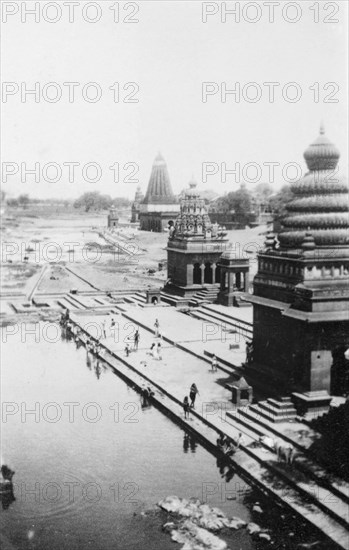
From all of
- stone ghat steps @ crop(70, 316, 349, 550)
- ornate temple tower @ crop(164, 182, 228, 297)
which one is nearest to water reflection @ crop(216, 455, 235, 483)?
stone ghat steps @ crop(70, 316, 349, 550)

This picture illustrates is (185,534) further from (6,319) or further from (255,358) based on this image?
(6,319)

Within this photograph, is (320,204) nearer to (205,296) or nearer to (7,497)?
(7,497)

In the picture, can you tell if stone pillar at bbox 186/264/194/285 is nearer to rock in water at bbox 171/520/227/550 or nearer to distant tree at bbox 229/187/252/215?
rock in water at bbox 171/520/227/550

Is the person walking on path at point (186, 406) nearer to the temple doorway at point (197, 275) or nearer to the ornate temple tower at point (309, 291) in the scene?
the ornate temple tower at point (309, 291)

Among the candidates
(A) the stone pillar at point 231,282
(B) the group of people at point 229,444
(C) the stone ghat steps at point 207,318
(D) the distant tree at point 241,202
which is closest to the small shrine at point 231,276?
(A) the stone pillar at point 231,282

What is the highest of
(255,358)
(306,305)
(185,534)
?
(306,305)

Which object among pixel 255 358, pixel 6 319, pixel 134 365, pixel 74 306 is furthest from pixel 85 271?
pixel 255 358
